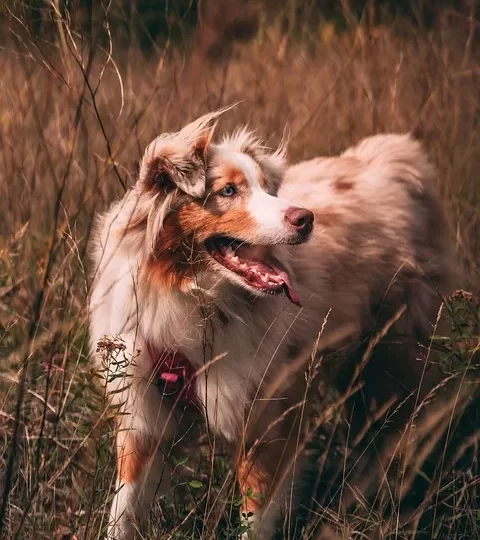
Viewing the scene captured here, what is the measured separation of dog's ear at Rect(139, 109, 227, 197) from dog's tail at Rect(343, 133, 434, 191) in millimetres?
1142

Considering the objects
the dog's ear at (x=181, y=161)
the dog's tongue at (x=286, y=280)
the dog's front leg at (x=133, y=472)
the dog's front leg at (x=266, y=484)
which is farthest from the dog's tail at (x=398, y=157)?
the dog's front leg at (x=133, y=472)

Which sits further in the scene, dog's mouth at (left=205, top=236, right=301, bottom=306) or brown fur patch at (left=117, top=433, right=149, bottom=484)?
brown fur patch at (left=117, top=433, right=149, bottom=484)

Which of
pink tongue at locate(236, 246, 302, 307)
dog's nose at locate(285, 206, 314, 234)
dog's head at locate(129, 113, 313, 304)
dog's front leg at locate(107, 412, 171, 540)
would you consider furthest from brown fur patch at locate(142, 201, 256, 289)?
dog's front leg at locate(107, 412, 171, 540)

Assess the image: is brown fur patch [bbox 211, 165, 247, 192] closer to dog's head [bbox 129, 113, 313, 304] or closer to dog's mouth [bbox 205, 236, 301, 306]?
dog's head [bbox 129, 113, 313, 304]

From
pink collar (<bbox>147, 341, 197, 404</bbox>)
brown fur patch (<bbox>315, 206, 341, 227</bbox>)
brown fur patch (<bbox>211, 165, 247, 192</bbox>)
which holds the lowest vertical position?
pink collar (<bbox>147, 341, 197, 404</bbox>)

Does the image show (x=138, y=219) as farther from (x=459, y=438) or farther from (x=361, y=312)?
(x=459, y=438)

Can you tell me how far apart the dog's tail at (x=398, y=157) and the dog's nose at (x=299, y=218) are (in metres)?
1.15

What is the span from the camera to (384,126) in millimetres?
4840

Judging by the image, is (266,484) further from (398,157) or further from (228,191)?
(398,157)

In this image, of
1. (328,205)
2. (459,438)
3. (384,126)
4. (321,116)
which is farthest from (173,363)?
(321,116)

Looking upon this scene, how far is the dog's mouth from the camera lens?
2809mm

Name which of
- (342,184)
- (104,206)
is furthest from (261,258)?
(104,206)

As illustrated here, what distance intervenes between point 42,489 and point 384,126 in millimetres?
3074

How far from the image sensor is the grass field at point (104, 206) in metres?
2.45
